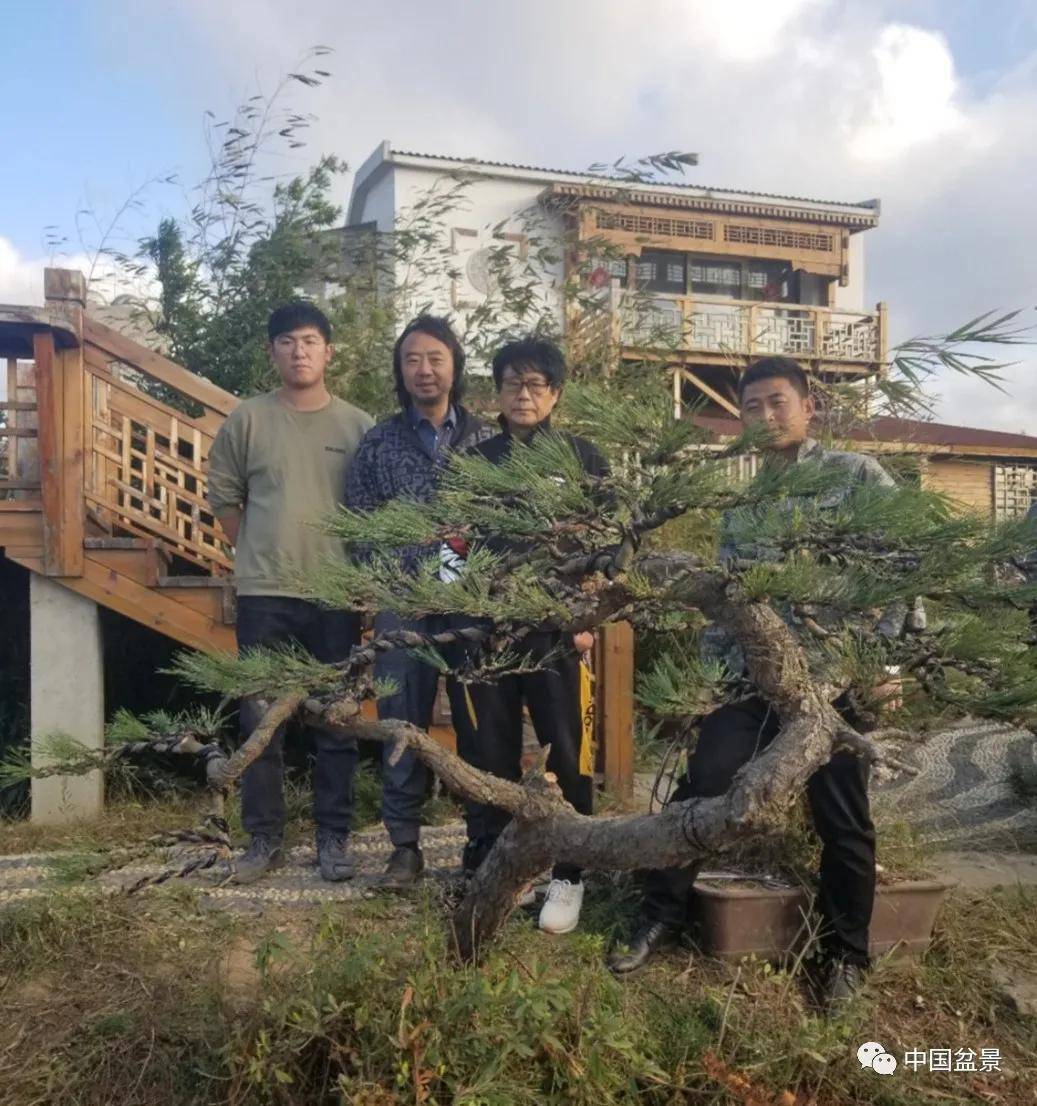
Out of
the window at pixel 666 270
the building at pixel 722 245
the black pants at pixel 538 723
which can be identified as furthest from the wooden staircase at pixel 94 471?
the window at pixel 666 270

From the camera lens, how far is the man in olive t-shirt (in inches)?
122

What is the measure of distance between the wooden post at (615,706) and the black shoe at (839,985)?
192 centimetres

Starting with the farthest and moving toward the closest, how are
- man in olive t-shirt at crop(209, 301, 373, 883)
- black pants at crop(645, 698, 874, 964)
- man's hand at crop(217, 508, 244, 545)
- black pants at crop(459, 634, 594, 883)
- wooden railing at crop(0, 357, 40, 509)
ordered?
wooden railing at crop(0, 357, 40, 509) < man's hand at crop(217, 508, 244, 545) < man in olive t-shirt at crop(209, 301, 373, 883) < black pants at crop(459, 634, 594, 883) < black pants at crop(645, 698, 874, 964)

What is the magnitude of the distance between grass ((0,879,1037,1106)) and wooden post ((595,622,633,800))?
164cm

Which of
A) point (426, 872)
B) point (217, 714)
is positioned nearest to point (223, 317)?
point (426, 872)

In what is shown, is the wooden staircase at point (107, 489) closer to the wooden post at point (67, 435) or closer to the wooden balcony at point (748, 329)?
the wooden post at point (67, 435)

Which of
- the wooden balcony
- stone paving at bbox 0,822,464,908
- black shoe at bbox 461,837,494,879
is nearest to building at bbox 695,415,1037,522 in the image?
the wooden balcony

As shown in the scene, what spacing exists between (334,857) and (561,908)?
91 centimetres

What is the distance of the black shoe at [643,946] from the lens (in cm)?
237

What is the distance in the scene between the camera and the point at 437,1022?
1691 mm

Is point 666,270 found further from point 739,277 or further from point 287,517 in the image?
point 287,517

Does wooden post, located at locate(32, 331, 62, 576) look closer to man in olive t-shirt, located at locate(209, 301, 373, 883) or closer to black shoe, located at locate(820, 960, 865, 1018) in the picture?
man in olive t-shirt, located at locate(209, 301, 373, 883)

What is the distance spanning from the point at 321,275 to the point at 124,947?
13.2 feet

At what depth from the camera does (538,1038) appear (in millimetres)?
1699
